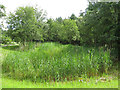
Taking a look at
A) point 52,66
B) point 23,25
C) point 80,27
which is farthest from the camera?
point 23,25

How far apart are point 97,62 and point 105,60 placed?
428mm

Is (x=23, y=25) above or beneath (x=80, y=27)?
above

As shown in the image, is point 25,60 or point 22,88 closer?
point 22,88

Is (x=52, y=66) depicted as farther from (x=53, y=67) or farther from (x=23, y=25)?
(x=23, y=25)

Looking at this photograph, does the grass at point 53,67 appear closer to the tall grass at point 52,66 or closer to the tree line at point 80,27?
the tall grass at point 52,66

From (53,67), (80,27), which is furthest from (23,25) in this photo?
(53,67)

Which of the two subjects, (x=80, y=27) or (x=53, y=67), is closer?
(x=53, y=67)

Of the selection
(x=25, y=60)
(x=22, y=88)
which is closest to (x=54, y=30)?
(x=25, y=60)

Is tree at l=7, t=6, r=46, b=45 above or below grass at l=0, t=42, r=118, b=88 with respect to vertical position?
above

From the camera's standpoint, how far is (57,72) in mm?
3207

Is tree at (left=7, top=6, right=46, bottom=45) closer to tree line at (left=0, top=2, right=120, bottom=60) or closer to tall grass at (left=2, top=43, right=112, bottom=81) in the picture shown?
tree line at (left=0, top=2, right=120, bottom=60)

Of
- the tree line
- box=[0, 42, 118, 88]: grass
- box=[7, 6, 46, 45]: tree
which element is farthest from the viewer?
box=[7, 6, 46, 45]: tree

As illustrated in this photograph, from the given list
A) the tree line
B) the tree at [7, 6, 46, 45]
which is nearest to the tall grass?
the tree line

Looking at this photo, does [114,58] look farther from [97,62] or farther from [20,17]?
[20,17]
